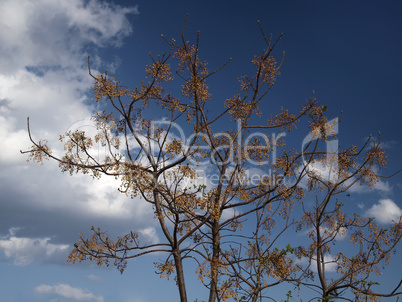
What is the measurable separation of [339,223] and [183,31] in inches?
346

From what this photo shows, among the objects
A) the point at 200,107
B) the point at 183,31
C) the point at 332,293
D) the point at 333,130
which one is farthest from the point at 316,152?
the point at 183,31

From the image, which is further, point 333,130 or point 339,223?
point 339,223

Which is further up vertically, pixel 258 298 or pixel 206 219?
pixel 206 219

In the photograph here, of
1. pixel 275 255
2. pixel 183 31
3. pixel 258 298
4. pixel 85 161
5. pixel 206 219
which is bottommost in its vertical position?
pixel 258 298

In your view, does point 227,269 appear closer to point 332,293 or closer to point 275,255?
point 275,255

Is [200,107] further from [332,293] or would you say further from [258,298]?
[332,293]

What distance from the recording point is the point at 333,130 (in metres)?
12.5

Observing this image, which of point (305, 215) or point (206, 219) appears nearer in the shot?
point (206, 219)

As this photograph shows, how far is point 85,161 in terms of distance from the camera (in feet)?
42.1

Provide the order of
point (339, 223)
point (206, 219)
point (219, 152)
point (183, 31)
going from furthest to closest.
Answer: point (339, 223)
point (219, 152)
point (183, 31)
point (206, 219)

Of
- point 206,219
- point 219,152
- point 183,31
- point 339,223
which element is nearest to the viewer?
point 206,219

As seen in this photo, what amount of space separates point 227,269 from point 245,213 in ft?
6.26

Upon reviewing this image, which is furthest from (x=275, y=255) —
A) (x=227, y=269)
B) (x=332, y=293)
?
(x=332, y=293)

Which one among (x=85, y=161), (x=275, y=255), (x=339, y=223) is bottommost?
(x=275, y=255)
